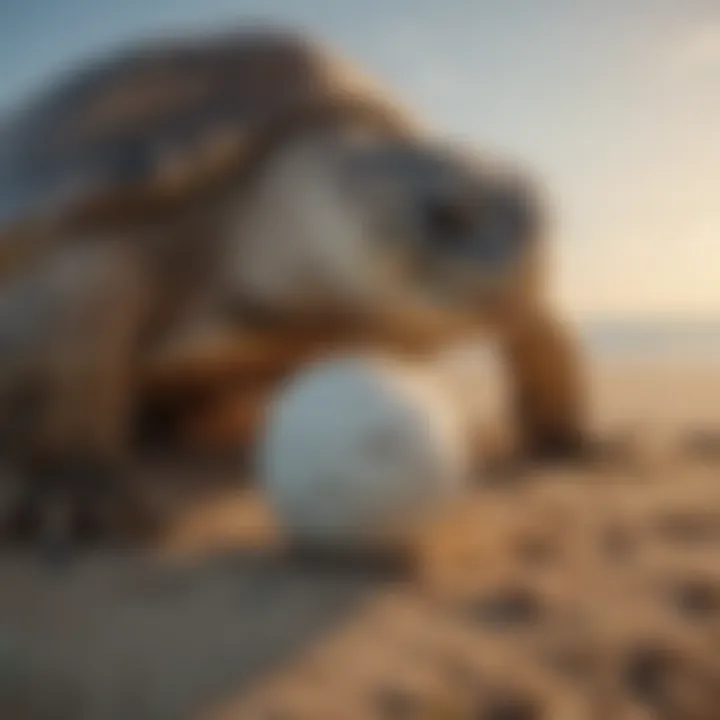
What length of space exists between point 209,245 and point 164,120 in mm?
319

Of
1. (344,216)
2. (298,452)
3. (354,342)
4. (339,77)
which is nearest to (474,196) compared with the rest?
(344,216)

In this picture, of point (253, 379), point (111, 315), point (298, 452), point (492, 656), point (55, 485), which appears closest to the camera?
point (492, 656)

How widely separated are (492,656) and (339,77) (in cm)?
198

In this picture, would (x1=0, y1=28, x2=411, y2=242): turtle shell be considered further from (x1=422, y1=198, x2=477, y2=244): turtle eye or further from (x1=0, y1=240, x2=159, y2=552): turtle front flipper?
(x1=422, y1=198, x2=477, y2=244): turtle eye

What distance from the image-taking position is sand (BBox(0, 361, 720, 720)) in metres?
1.26

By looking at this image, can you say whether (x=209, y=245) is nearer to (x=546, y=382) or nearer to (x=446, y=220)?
(x=446, y=220)

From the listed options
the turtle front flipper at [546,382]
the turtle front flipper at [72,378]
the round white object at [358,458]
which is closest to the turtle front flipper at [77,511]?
the turtle front flipper at [72,378]

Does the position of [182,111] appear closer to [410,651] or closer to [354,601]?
[354,601]

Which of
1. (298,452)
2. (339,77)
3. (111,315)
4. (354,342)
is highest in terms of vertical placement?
(339,77)

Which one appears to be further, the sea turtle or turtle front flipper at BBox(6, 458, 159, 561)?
the sea turtle

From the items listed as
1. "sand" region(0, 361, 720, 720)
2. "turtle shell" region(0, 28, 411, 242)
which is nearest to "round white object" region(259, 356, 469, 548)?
"sand" region(0, 361, 720, 720)

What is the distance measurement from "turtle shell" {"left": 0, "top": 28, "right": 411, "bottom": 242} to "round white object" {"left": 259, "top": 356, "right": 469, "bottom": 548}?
913mm

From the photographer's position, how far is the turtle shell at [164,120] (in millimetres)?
2473

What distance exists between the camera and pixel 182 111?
2.63 metres
